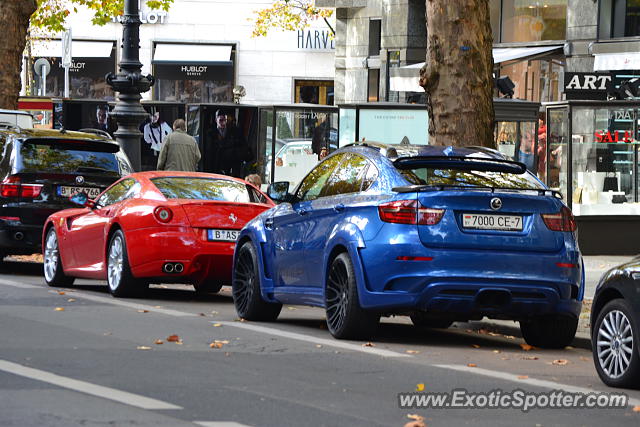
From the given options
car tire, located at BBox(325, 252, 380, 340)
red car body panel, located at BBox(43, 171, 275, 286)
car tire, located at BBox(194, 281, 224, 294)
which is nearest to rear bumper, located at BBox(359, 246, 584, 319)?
car tire, located at BBox(325, 252, 380, 340)

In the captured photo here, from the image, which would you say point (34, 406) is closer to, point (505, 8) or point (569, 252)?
point (569, 252)

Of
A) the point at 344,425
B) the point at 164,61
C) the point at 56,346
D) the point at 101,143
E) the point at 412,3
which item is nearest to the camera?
the point at 344,425

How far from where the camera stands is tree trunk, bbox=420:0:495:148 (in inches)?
620

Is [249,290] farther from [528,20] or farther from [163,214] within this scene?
[528,20]

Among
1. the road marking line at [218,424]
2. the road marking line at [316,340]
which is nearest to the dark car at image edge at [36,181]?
the road marking line at [316,340]

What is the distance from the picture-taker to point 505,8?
35.7 m

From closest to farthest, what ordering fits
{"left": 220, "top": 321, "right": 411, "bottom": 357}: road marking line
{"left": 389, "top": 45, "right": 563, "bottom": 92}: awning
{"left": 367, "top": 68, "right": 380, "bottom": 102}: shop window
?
1. {"left": 220, "top": 321, "right": 411, "bottom": 357}: road marking line
2. {"left": 389, "top": 45, "right": 563, "bottom": 92}: awning
3. {"left": 367, "top": 68, "right": 380, "bottom": 102}: shop window

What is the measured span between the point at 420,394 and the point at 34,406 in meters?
2.22

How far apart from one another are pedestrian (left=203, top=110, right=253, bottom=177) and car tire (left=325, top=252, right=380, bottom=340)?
18.2 m

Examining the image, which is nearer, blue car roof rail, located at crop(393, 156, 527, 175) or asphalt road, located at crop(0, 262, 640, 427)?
asphalt road, located at crop(0, 262, 640, 427)

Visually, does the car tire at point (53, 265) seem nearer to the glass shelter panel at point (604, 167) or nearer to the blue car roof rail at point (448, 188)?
the blue car roof rail at point (448, 188)

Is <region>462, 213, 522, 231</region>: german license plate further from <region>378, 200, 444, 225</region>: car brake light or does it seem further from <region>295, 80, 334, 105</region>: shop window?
<region>295, 80, 334, 105</region>: shop window

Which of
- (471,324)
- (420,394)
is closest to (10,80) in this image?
(471,324)

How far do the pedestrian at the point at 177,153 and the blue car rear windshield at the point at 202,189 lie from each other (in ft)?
27.5
